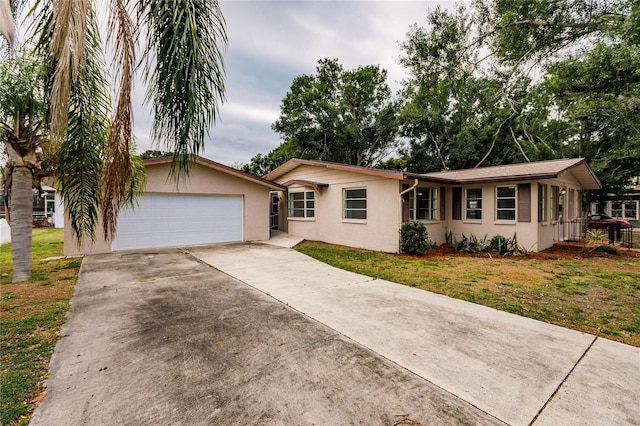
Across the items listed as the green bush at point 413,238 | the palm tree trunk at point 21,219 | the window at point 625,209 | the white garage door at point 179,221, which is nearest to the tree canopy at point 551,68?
the window at point 625,209

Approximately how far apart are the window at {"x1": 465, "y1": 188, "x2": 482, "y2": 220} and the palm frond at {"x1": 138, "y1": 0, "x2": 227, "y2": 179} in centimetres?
1098

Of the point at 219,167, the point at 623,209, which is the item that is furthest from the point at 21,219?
the point at 623,209

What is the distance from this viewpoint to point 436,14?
49.3 feet

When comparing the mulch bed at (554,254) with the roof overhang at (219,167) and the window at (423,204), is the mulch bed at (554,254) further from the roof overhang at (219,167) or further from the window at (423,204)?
the roof overhang at (219,167)

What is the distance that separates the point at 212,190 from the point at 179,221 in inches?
68.6

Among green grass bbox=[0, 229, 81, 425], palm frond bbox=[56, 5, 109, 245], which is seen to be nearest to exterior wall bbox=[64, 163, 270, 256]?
green grass bbox=[0, 229, 81, 425]

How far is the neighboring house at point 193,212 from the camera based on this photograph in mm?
9969

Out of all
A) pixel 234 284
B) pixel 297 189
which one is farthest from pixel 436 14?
pixel 234 284

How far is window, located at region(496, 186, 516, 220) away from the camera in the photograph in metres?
10.4

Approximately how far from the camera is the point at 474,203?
1141 centimetres

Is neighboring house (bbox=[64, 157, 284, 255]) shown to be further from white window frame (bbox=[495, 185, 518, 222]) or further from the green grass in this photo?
white window frame (bbox=[495, 185, 518, 222])

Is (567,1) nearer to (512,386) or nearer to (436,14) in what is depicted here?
(436,14)

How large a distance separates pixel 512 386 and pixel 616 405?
732 millimetres

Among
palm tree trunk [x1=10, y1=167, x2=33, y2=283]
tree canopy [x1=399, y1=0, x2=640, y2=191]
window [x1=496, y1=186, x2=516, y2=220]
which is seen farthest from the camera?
tree canopy [x1=399, y1=0, x2=640, y2=191]
